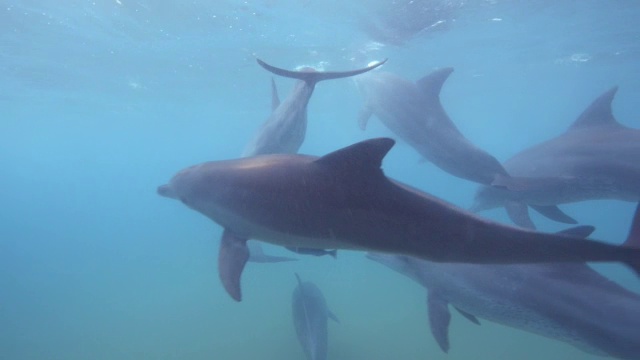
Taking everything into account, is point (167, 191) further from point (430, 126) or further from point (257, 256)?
point (430, 126)

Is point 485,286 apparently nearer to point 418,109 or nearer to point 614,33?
point 418,109

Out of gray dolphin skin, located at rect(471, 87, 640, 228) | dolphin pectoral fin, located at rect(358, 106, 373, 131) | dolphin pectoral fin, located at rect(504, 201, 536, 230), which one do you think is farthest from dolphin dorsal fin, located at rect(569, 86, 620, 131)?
dolphin pectoral fin, located at rect(358, 106, 373, 131)

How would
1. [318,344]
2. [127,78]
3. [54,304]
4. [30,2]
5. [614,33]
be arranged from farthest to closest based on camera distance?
[127,78] < [614,33] < [54,304] < [30,2] < [318,344]

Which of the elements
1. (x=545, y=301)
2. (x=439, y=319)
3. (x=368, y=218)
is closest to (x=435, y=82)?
(x=439, y=319)

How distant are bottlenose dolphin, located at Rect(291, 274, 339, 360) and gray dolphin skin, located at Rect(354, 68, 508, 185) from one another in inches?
167

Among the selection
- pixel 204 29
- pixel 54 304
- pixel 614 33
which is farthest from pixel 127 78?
pixel 614 33

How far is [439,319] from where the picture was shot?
22.5 ft

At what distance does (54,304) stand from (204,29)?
1433 cm

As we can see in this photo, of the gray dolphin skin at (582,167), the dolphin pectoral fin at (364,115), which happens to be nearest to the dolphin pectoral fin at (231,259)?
the gray dolphin skin at (582,167)

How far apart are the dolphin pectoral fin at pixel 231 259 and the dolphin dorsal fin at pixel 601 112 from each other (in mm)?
6449

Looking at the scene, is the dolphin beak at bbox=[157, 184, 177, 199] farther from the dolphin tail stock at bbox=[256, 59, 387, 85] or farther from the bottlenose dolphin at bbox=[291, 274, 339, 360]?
the bottlenose dolphin at bbox=[291, 274, 339, 360]

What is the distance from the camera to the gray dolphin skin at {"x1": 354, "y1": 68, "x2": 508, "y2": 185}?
795 centimetres

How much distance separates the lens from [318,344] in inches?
387

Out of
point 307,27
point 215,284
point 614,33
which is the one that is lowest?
point 215,284
